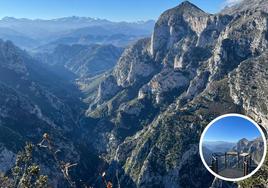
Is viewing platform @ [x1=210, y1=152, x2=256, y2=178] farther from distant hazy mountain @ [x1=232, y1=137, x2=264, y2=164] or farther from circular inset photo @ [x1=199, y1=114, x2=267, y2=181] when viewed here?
distant hazy mountain @ [x1=232, y1=137, x2=264, y2=164]

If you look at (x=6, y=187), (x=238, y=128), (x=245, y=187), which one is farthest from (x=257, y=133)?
(x=245, y=187)

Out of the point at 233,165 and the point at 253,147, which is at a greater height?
the point at 253,147

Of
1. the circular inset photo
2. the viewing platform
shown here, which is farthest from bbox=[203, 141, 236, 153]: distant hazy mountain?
the viewing platform

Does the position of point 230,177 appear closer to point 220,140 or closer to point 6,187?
point 220,140

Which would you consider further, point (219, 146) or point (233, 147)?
point (219, 146)

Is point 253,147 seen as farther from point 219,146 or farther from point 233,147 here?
point 219,146

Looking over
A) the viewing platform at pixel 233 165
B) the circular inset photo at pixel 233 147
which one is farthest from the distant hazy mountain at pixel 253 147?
the viewing platform at pixel 233 165

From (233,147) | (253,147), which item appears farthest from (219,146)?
(253,147)
